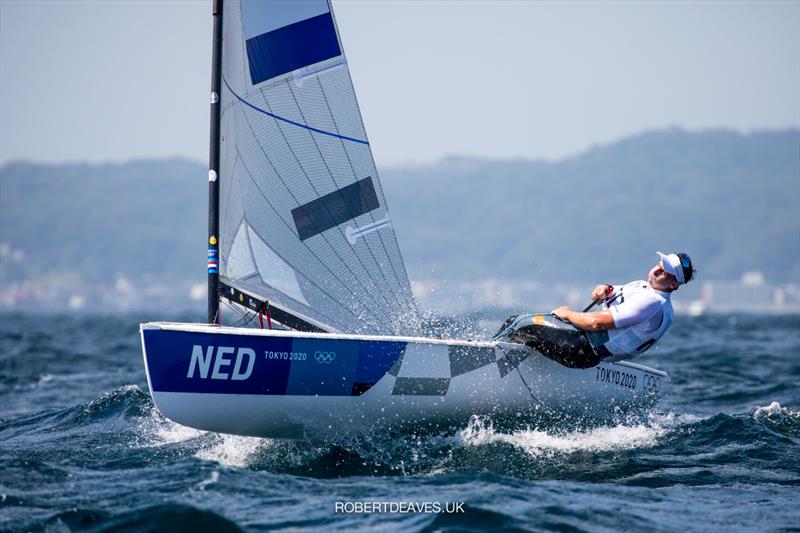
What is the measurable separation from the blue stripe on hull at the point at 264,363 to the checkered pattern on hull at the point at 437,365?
4.1 inches

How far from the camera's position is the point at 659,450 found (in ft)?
24.4

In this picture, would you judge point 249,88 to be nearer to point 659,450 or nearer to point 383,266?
point 383,266

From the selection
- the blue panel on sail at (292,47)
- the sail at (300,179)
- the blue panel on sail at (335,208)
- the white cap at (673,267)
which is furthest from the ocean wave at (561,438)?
the blue panel on sail at (292,47)

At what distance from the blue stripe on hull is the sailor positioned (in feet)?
3.66

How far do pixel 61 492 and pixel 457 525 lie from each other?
2226 millimetres

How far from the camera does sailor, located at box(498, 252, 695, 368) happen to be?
7211mm

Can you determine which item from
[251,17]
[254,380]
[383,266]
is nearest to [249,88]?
[251,17]

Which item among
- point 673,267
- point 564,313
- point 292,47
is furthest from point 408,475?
point 292,47

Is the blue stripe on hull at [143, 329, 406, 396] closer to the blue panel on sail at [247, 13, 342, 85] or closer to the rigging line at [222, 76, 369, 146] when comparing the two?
the rigging line at [222, 76, 369, 146]

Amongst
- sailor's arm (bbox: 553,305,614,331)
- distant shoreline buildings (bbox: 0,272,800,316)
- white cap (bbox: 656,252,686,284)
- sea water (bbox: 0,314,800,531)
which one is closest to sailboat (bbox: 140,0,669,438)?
sea water (bbox: 0,314,800,531)

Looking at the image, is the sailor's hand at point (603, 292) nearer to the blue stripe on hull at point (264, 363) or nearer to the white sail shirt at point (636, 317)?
the white sail shirt at point (636, 317)

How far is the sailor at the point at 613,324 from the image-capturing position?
721cm

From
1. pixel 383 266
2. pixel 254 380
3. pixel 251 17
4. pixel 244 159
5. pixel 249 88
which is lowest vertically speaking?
pixel 254 380

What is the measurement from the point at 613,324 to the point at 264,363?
247 centimetres
